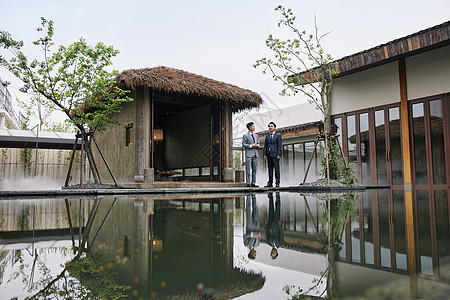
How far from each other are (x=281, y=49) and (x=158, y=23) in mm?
16447

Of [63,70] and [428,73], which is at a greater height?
[428,73]

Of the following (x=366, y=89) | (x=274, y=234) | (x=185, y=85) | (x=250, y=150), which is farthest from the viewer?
(x=366, y=89)

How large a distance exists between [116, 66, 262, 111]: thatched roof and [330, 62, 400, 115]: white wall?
3.05m

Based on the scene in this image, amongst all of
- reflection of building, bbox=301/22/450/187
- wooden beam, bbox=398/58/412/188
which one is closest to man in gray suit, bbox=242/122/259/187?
reflection of building, bbox=301/22/450/187

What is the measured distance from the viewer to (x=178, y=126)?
13.4m

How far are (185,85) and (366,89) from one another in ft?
18.3

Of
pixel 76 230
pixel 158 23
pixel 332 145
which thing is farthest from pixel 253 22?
pixel 76 230

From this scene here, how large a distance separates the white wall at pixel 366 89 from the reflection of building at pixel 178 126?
10.1 ft

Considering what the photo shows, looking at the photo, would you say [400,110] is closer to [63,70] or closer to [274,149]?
[274,149]

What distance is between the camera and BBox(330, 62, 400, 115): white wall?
32.5 feet

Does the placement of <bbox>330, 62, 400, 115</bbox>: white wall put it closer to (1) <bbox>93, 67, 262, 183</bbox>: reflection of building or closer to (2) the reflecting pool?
(1) <bbox>93, 67, 262, 183</bbox>: reflection of building

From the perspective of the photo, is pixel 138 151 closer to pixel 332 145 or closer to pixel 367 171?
pixel 332 145

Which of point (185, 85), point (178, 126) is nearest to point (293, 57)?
point (185, 85)

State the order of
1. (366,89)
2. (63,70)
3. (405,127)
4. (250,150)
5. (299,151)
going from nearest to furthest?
(63,70)
(250,150)
(405,127)
(366,89)
(299,151)
